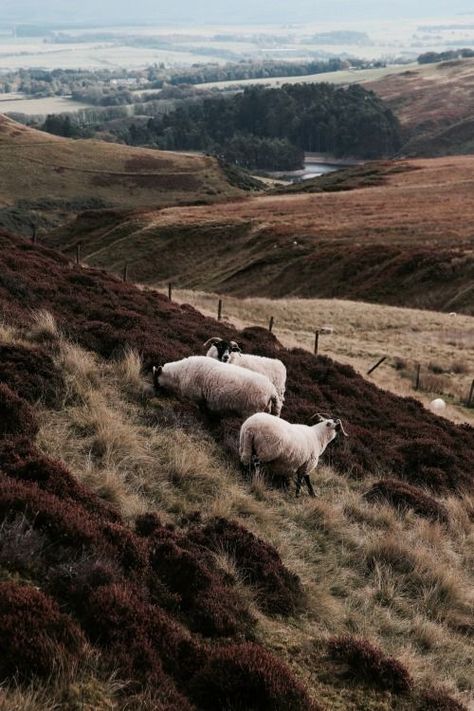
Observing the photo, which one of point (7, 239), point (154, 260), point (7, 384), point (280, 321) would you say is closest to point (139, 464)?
point (7, 384)

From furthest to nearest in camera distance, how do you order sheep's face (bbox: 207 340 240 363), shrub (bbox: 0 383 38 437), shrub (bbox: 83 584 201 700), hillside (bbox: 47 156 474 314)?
hillside (bbox: 47 156 474 314)
sheep's face (bbox: 207 340 240 363)
shrub (bbox: 0 383 38 437)
shrub (bbox: 83 584 201 700)

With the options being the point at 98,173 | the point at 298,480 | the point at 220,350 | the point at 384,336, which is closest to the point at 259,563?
the point at 298,480

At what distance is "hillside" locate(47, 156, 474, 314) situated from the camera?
49281 mm

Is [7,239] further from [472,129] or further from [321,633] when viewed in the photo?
[472,129]

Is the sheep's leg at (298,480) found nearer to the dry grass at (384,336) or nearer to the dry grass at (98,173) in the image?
the dry grass at (384,336)

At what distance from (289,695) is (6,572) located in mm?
2330

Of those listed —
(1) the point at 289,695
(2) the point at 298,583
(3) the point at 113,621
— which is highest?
(3) the point at 113,621

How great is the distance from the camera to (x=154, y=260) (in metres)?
65.5

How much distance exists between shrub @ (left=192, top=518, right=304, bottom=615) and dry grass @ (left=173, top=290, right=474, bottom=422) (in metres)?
16.3

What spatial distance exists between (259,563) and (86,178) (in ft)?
390

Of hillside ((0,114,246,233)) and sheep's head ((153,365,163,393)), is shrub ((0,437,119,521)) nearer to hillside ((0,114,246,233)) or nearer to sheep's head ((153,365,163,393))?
sheep's head ((153,365,163,393))

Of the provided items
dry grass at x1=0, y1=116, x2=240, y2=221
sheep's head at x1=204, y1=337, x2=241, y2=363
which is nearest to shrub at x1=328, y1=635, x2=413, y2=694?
sheep's head at x1=204, y1=337, x2=241, y2=363

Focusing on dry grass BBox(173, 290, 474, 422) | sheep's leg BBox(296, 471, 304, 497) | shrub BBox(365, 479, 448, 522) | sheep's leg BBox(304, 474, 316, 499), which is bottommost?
dry grass BBox(173, 290, 474, 422)

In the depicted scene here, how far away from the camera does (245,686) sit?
16.1 feet
